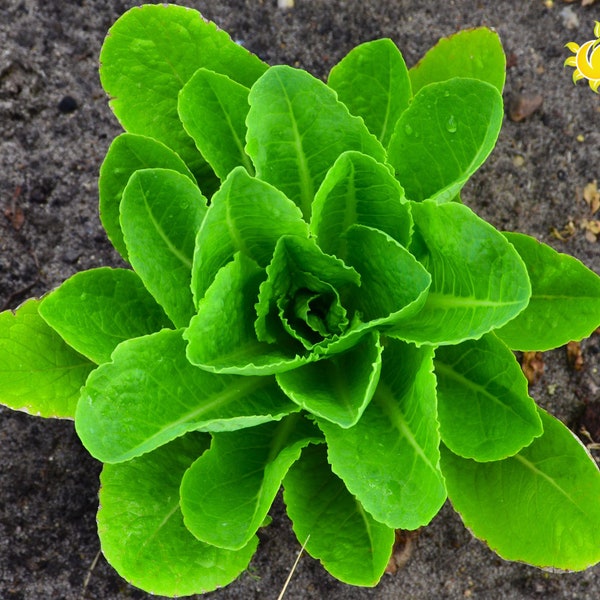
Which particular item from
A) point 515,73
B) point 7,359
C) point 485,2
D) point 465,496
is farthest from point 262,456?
point 485,2

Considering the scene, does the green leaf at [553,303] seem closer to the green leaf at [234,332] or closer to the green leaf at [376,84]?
the green leaf at [376,84]

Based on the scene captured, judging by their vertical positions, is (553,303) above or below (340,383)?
above

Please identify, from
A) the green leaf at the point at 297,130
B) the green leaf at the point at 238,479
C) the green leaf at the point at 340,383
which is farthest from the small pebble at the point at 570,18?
the green leaf at the point at 238,479

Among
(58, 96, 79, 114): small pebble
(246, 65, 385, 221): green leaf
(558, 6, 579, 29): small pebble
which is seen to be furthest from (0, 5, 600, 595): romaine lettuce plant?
(558, 6, 579, 29): small pebble

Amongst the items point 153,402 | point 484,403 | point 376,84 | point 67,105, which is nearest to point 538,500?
point 484,403

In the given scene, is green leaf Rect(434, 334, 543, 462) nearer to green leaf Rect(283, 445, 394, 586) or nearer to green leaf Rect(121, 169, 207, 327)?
green leaf Rect(283, 445, 394, 586)

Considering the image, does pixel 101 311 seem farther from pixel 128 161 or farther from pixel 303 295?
pixel 303 295

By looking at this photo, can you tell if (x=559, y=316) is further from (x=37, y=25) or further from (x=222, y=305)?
(x=37, y=25)
